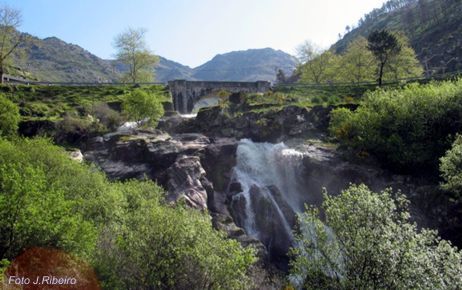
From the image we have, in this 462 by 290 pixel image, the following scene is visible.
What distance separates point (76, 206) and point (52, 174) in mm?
6881

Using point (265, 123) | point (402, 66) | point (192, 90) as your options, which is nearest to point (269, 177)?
point (265, 123)

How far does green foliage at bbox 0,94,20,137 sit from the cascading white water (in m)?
30.2

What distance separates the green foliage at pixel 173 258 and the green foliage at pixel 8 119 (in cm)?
3681

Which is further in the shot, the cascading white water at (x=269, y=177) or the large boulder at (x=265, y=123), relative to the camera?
the large boulder at (x=265, y=123)

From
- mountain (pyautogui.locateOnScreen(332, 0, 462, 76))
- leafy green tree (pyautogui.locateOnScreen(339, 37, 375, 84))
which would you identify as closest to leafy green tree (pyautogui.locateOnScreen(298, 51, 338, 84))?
leafy green tree (pyautogui.locateOnScreen(339, 37, 375, 84))

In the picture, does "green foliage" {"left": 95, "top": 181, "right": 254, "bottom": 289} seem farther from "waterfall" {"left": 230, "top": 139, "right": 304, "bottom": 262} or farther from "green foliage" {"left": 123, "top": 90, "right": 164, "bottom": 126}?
"green foliage" {"left": 123, "top": 90, "right": 164, "bottom": 126}

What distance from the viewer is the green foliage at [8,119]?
52981 millimetres

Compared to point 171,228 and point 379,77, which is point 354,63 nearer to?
point 379,77

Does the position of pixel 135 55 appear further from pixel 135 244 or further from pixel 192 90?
pixel 135 244

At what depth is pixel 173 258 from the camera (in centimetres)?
2278

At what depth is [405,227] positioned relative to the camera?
2220cm

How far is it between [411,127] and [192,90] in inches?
2099

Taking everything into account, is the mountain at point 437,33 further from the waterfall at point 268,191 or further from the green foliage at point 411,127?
A: the waterfall at point 268,191

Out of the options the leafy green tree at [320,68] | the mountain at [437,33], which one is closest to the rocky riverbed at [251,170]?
the leafy green tree at [320,68]
